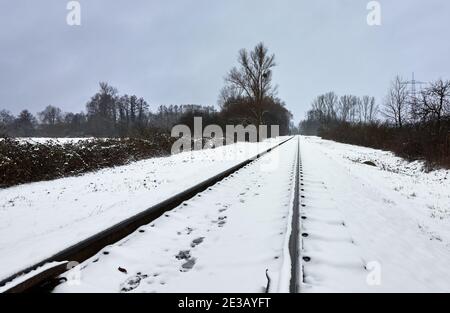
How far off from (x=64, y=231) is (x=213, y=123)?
32.9 meters

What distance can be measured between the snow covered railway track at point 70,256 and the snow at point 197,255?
0.17 meters

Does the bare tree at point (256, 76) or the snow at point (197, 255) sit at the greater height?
the bare tree at point (256, 76)

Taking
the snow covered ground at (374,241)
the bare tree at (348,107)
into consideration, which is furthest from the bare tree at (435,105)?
the bare tree at (348,107)

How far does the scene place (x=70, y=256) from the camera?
3.33 metres

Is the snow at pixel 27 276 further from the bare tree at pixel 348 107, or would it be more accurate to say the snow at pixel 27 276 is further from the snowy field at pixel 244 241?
the bare tree at pixel 348 107

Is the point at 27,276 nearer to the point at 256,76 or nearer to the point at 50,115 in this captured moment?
the point at 256,76

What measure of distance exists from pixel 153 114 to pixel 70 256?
5096 inches

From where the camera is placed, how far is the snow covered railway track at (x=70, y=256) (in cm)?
272

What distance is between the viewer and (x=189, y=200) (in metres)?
6.10

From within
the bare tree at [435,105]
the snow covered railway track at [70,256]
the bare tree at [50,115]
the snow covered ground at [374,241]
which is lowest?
the snow covered ground at [374,241]

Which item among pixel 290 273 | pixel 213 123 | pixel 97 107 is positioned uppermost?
pixel 97 107

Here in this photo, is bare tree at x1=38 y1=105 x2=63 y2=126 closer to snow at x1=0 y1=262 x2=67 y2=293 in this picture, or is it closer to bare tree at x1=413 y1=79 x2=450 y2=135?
bare tree at x1=413 y1=79 x2=450 y2=135
